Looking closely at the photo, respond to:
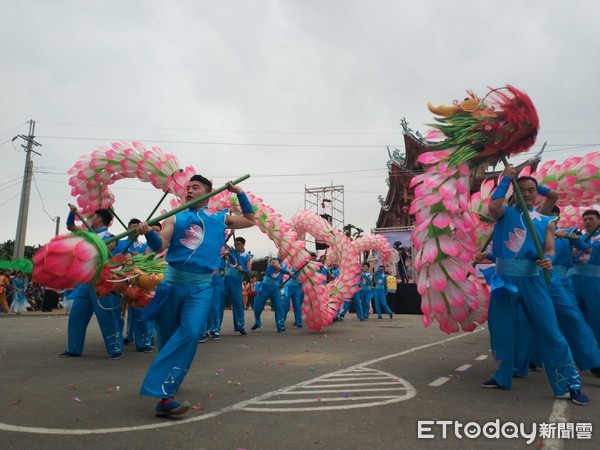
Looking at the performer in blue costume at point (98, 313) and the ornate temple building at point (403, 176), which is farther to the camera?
the ornate temple building at point (403, 176)

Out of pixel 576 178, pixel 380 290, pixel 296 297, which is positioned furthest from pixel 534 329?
pixel 380 290

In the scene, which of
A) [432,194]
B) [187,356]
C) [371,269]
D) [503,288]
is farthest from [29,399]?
[371,269]

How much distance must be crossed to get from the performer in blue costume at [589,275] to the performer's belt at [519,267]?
187 cm

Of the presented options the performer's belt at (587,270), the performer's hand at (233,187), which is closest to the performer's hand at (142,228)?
the performer's hand at (233,187)

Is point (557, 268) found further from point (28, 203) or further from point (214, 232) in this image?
point (28, 203)

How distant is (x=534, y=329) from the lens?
400 cm

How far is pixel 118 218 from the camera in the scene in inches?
262

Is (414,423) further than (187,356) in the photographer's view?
No

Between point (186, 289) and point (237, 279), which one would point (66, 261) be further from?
point (237, 279)

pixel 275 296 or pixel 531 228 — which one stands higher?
pixel 531 228

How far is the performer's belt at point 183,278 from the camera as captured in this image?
3.59m

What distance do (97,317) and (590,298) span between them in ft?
20.5

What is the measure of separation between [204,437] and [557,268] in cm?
462

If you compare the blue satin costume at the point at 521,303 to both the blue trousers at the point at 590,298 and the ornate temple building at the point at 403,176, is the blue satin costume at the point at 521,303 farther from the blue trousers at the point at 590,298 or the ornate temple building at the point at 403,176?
the ornate temple building at the point at 403,176
